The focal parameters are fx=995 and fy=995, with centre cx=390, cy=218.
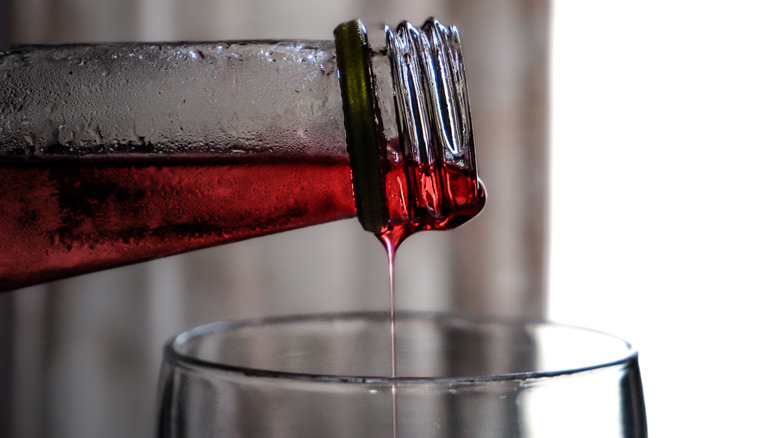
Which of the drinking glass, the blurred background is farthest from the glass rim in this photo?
the blurred background

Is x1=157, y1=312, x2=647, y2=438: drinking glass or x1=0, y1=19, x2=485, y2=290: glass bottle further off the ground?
x1=0, y1=19, x2=485, y2=290: glass bottle

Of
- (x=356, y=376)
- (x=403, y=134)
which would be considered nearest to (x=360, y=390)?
(x=356, y=376)

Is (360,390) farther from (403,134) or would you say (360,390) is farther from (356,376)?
(403,134)

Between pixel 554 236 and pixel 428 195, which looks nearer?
pixel 428 195

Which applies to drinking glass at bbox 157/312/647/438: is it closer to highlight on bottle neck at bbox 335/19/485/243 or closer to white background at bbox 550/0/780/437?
highlight on bottle neck at bbox 335/19/485/243

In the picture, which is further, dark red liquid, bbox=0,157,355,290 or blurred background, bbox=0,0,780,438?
blurred background, bbox=0,0,780,438

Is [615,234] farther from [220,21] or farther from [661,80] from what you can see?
[220,21]

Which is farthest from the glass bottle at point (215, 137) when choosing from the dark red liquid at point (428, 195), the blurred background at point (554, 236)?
the blurred background at point (554, 236)
